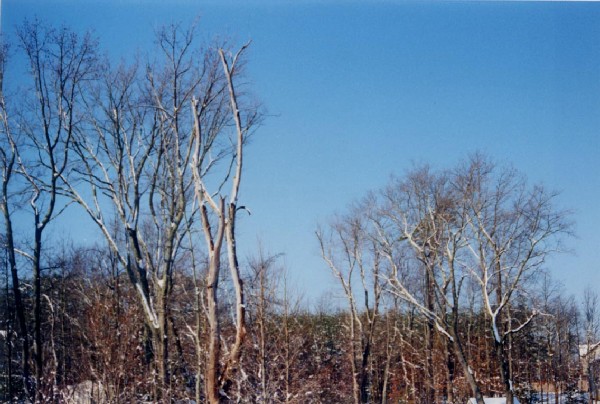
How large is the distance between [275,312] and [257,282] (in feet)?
13.8

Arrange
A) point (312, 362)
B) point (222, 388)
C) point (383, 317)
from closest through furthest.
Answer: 1. point (222, 388)
2. point (312, 362)
3. point (383, 317)

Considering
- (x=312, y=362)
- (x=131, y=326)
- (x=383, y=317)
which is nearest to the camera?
(x=131, y=326)

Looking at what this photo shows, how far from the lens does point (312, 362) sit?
99.0ft

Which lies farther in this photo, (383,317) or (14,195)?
Answer: (383,317)

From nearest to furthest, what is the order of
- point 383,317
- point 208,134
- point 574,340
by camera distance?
point 208,134 → point 383,317 → point 574,340

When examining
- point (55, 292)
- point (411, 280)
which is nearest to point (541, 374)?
point (411, 280)

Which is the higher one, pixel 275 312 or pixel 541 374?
pixel 275 312

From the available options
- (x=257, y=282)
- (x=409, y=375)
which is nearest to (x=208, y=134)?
(x=257, y=282)

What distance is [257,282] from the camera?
63.0 feet

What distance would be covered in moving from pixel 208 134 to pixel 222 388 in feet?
37.7

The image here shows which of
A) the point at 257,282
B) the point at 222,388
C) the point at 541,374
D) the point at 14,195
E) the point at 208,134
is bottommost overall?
the point at 541,374

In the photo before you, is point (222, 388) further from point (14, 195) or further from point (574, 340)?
point (574, 340)

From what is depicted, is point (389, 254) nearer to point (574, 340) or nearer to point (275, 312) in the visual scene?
point (275, 312)

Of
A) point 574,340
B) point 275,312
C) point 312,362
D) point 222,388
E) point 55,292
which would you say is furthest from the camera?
point 574,340
